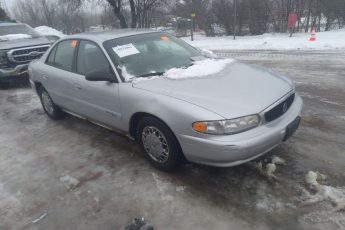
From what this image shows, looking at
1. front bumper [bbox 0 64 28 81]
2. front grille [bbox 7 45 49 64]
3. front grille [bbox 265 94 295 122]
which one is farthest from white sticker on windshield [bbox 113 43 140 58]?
front grille [bbox 7 45 49 64]

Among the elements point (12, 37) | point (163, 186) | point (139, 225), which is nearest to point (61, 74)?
point (163, 186)

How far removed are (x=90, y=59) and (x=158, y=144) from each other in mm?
1649

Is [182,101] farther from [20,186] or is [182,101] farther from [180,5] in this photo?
[180,5]

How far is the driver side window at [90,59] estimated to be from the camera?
4141mm

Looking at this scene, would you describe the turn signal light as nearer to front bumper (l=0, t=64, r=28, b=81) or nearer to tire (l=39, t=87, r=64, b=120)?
tire (l=39, t=87, r=64, b=120)

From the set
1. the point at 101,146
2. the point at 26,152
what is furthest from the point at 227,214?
the point at 26,152

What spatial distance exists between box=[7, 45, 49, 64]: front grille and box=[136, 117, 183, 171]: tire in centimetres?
600

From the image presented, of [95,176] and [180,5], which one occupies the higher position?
[180,5]

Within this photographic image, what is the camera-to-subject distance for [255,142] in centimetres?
306

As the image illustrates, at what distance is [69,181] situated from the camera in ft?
12.4

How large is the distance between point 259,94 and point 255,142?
0.58m

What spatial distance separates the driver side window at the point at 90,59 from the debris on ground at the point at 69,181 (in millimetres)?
1345

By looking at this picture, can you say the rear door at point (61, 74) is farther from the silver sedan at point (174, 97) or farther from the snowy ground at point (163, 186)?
the snowy ground at point (163, 186)

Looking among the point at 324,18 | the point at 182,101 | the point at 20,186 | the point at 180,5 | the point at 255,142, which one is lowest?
the point at 20,186
